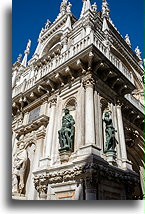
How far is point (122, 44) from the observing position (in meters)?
10.6

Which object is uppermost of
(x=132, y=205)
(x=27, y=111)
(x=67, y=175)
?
(x=27, y=111)

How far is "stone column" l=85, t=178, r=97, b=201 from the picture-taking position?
3.76 m

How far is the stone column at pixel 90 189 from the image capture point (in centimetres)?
376

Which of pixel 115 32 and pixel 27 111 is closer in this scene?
pixel 27 111

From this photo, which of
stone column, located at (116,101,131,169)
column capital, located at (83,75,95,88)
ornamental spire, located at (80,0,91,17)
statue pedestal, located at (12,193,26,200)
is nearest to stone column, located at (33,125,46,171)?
statue pedestal, located at (12,193,26,200)

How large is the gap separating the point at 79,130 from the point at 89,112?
460 millimetres

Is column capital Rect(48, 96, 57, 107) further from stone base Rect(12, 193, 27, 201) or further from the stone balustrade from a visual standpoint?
stone base Rect(12, 193, 27, 201)

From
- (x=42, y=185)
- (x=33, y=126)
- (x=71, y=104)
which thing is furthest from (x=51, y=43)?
(x=42, y=185)

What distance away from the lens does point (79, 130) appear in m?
4.79

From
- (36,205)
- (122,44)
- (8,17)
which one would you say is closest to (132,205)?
(36,205)

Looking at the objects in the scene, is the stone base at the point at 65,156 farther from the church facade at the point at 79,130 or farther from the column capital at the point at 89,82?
the column capital at the point at 89,82

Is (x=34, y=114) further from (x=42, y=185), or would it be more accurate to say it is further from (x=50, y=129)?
(x=42, y=185)

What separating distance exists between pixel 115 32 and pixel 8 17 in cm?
748

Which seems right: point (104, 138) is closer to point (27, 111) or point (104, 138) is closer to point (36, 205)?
point (36, 205)
